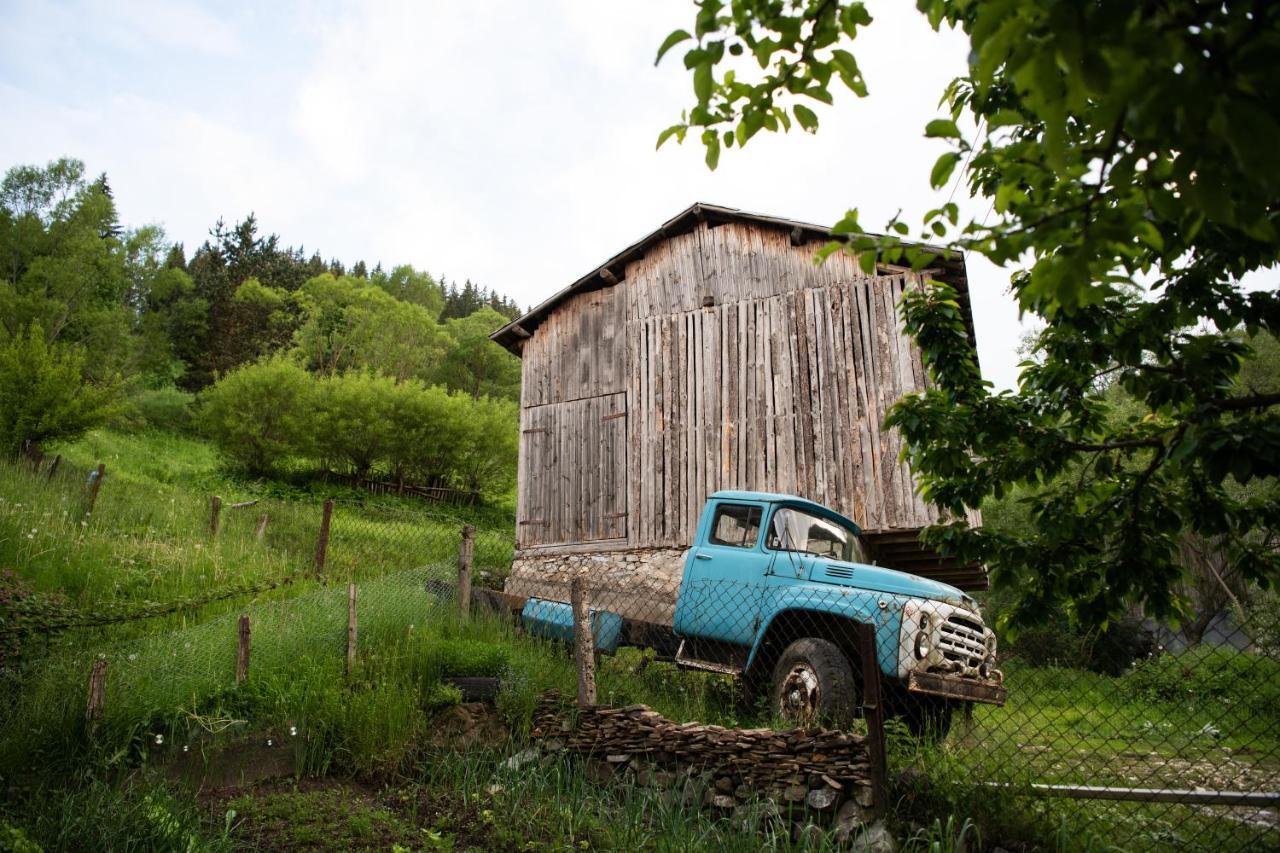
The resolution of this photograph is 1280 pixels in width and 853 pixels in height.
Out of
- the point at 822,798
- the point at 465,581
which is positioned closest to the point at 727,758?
the point at 822,798

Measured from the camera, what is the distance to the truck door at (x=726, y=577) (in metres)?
7.14

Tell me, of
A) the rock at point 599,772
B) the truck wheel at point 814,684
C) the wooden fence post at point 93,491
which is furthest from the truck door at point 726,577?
the wooden fence post at point 93,491

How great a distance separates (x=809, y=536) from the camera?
769 centimetres

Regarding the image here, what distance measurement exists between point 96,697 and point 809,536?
5.64 metres

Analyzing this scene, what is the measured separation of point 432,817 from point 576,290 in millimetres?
10375

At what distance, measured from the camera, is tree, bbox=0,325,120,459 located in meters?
17.1

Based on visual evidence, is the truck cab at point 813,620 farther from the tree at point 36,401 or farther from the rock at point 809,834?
the tree at point 36,401

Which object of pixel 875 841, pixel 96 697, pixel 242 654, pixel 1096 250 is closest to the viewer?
pixel 1096 250

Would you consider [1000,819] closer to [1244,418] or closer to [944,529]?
[944,529]

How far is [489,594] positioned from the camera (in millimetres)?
9875

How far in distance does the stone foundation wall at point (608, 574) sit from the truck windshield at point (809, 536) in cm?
282

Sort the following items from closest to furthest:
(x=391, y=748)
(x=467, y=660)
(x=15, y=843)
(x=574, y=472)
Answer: (x=15, y=843) → (x=391, y=748) → (x=467, y=660) → (x=574, y=472)

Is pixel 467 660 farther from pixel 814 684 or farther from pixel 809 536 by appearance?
pixel 809 536

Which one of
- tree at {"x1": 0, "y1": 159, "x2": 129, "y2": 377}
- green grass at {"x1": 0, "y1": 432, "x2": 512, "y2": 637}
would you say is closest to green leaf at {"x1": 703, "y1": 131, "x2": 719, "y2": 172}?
green grass at {"x1": 0, "y1": 432, "x2": 512, "y2": 637}
